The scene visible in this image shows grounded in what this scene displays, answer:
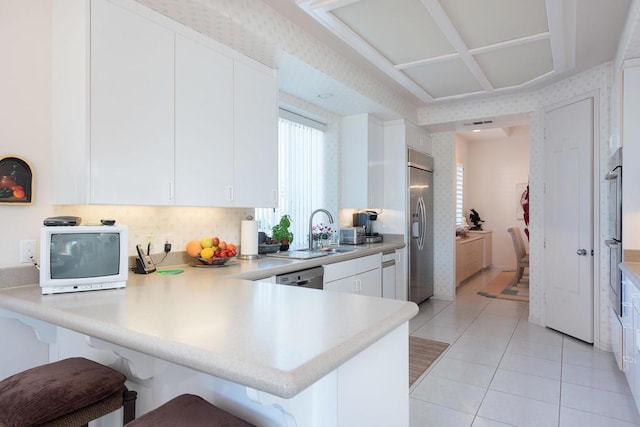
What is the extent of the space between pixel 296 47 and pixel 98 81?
145 cm

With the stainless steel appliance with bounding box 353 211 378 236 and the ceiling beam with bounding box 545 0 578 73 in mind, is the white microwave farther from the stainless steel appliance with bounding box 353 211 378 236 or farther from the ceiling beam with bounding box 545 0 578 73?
the stainless steel appliance with bounding box 353 211 378 236

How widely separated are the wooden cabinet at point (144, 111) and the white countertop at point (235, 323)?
1.85 ft

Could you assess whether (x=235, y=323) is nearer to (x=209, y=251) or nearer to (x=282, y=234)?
(x=209, y=251)

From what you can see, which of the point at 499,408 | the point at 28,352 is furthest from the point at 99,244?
the point at 499,408

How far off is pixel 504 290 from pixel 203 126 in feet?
18.0

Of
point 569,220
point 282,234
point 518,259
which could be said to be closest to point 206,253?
point 282,234

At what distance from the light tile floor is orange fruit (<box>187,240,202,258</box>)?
1718mm

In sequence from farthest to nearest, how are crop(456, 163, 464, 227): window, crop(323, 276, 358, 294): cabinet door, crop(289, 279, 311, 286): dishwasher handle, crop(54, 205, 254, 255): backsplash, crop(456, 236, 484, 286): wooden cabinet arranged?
crop(456, 163, 464, 227): window → crop(456, 236, 484, 286): wooden cabinet → crop(323, 276, 358, 294): cabinet door → crop(289, 279, 311, 286): dishwasher handle → crop(54, 205, 254, 255): backsplash

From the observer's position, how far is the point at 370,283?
12.4ft

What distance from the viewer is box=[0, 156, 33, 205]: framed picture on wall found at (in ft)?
5.66

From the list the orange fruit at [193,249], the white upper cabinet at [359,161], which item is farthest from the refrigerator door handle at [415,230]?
the orange fruit at [193,249]

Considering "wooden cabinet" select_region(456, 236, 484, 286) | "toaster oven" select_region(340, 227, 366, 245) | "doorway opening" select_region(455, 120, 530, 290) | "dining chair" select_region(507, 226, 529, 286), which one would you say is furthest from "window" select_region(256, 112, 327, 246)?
"doorway opening" select_region(455, 120, 530, 290)

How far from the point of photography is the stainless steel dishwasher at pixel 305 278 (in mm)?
2574

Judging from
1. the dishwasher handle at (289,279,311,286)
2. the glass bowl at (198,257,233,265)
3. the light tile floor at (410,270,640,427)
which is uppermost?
the glass bowl at (198,257,233,265)
